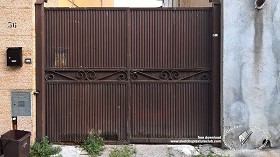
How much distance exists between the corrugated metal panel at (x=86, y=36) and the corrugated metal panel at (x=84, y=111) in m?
0.48

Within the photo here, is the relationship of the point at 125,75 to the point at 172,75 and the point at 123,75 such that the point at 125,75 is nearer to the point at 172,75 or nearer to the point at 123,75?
the point at 123,75

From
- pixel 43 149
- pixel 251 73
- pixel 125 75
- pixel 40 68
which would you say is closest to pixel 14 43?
pixel 40 68

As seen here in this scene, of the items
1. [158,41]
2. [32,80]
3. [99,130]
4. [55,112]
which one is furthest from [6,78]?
[158,41]

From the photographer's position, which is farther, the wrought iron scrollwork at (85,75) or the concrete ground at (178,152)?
the wrought iron scrollwork at (85,75)

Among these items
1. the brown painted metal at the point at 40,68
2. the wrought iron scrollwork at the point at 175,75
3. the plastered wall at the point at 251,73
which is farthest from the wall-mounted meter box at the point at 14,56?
the plastered wall at the point at 251,73

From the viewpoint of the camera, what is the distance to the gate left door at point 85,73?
782 cm

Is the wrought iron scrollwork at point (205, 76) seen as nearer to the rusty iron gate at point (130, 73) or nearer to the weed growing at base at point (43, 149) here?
the rusty iron gate at point (130, 73)

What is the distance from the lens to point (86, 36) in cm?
783

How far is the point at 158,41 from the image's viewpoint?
7.84 meters

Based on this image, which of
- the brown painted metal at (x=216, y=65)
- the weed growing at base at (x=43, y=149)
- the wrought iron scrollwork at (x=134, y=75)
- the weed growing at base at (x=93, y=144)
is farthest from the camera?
the wrought iron scrollwork at (x=134, y=75)

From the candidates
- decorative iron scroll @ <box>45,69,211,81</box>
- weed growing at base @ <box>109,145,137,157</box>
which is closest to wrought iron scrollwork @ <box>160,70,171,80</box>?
decorative iron scroll @ <box>45,69,211,81</box>

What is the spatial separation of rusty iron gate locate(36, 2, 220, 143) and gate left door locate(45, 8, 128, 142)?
2 centimetres

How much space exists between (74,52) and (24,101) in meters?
1.31

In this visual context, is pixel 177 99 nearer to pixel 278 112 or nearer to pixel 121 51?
pixel 121 51
